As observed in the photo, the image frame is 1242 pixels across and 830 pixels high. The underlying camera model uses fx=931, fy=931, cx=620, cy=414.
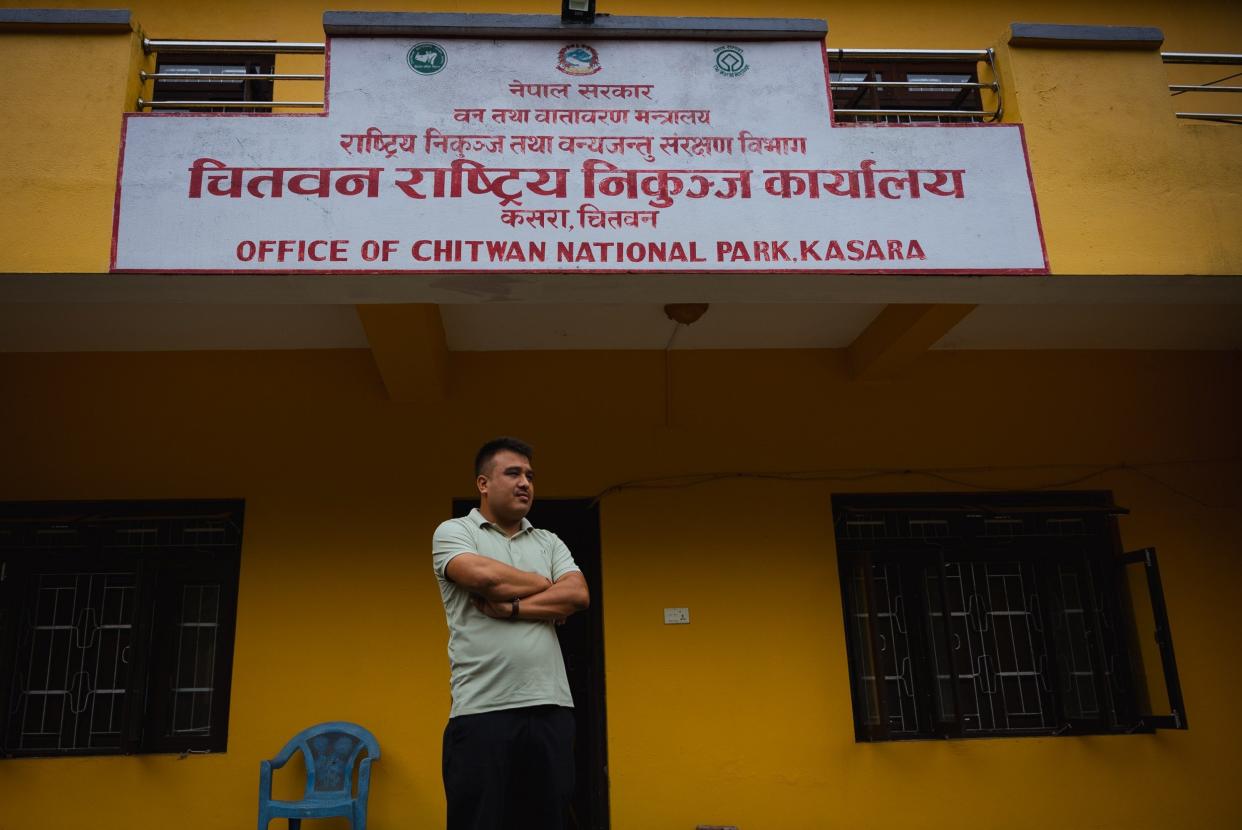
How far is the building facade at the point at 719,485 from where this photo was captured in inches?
167

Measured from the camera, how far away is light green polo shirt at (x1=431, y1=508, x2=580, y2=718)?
2.60 m

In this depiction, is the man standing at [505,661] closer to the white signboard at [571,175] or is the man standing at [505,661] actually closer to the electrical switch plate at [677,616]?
the white signboard at [571,175]

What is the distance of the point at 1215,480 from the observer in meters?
5.79

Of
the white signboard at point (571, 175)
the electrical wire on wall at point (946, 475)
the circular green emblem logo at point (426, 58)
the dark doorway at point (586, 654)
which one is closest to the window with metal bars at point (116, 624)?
the dark doorway at point (586, 654)

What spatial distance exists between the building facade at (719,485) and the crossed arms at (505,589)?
1.65 meters

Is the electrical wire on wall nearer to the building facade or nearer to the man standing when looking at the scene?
the building facade

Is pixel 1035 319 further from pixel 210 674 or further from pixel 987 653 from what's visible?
pixel 210 674

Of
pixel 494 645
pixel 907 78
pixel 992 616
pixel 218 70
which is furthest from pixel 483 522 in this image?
pixel 907 78

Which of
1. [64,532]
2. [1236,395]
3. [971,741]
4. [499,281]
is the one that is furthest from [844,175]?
[64,532]

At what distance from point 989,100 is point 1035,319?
142 centimetres

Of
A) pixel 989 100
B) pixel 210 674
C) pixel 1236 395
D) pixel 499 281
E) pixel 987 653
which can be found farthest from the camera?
pixel 1236 395

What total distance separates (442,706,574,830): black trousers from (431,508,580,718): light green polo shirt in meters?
0.05

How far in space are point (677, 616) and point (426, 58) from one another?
10.4ft

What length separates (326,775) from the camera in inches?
190
